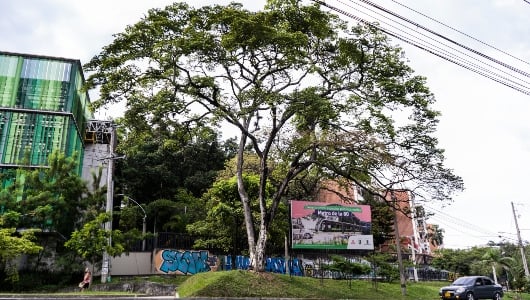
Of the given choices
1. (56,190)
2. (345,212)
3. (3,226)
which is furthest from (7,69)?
(345,212)

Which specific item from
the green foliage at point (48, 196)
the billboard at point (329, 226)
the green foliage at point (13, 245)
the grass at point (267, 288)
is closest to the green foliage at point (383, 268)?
the grass at point (267, 288)

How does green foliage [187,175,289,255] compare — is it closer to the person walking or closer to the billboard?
the billboard

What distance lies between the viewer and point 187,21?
17.7 m

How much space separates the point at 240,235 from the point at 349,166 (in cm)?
1080

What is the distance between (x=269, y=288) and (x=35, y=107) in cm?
1768

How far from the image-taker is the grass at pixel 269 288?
51.6 ft

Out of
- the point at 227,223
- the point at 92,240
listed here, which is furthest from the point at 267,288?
the point at 227,223

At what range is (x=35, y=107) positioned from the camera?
81.0ft

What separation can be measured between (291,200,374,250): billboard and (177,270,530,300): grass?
505cm

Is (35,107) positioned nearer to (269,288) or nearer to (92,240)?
(92,240)

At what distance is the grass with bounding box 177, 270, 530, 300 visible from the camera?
1574 cm

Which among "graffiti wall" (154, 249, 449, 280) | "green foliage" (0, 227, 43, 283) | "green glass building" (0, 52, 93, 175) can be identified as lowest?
"graffiti wall" (154, 249, 449, 280)

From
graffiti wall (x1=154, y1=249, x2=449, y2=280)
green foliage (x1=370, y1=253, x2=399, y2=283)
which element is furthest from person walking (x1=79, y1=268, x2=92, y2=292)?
green foliage (x1=370, y1=253, x2=399, y2=283)

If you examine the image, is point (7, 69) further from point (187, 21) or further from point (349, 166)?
point (349, 166)
